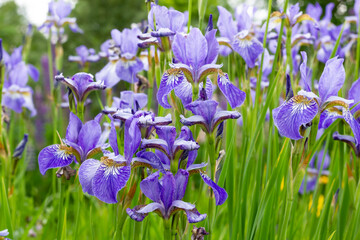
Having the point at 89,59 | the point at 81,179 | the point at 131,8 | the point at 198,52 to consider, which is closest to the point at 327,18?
the point at 89,59

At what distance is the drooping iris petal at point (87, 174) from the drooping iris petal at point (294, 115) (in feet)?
1.94

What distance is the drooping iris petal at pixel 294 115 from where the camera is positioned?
1.29 metres

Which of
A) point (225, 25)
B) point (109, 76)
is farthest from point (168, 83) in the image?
point (109, 76)

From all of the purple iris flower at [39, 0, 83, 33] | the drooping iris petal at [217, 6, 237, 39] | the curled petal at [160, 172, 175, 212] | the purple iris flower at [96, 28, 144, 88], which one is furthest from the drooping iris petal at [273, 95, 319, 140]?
the purple iris flower at [39, 0, 83, 33]

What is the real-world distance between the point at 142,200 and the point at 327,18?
2.62m

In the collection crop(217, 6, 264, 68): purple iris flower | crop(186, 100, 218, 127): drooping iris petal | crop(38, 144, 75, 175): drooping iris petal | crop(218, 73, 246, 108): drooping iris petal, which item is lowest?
crop(38, 144, 75, 175): drooping iris petal

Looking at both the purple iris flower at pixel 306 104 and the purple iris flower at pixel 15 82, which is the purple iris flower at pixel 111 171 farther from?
the purple iris flower at pixel 15 82

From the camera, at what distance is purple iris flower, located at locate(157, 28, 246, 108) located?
137cm

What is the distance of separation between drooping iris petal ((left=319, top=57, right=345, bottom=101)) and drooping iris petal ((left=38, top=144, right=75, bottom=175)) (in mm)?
902

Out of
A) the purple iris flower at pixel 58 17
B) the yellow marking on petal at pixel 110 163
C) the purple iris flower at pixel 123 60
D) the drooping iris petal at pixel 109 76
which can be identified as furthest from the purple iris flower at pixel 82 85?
the purple iris flower at pixel 58 17

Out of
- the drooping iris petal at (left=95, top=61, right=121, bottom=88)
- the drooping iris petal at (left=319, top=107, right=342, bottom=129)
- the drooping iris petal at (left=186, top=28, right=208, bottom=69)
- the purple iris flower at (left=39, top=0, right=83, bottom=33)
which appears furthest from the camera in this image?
the purple iris flower at (left=39, top=0, right=83, bottom=33)

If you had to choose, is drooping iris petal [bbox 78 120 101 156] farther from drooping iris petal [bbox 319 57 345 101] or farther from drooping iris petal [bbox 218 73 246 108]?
drooping iris petal [bbox 319 57 345 101]

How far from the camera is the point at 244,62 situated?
2.08m

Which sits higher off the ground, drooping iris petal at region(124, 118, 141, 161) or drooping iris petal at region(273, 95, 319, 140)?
drooping iris petal at region(273, 95, 319, 140)
